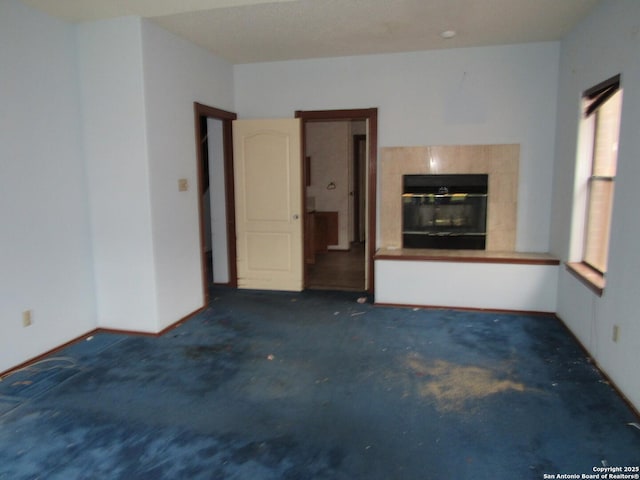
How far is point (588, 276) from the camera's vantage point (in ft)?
11.6

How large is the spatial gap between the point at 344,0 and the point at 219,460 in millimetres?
3203

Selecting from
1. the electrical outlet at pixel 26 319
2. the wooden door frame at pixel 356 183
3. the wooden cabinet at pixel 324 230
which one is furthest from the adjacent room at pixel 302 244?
the wooden door frame at pixel 356 183

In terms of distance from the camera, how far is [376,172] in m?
5.17

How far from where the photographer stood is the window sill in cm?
327

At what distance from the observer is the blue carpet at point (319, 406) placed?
88.0 inches

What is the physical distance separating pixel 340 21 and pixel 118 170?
230 cm

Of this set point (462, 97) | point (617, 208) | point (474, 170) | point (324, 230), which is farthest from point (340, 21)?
point (324, 230)

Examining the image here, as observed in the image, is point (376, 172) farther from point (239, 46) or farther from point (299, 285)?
point (239, 46)

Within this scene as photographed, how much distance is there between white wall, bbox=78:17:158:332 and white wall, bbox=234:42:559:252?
78.0 inches

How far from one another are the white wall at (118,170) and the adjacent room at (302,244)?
21mm

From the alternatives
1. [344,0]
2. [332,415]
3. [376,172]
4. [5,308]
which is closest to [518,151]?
[376,172]

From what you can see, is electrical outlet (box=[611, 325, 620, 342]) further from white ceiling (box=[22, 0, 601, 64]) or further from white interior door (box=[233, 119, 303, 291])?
white interior door (box=[233, 119, 303, 291])

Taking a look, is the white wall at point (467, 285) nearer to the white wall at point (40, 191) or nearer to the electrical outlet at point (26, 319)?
the white wall at point (40, 191)

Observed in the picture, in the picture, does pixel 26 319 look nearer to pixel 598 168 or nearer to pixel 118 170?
pixel 118 170
